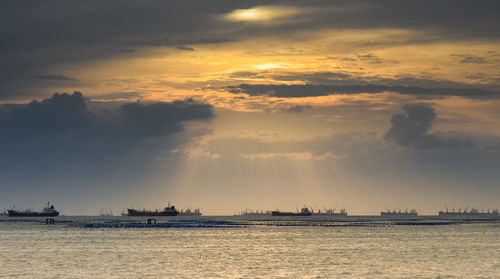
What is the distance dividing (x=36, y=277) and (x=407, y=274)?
4064 centimetres

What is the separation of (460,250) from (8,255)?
71585 millimetres

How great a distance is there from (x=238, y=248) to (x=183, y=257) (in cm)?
1942

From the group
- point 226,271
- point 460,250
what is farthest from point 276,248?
point 226,271

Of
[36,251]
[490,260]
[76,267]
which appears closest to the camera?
[76,267]

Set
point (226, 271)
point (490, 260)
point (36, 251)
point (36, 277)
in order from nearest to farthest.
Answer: point (36, 277) < point (226, 271) < point (490, 260) < point (36, 251)

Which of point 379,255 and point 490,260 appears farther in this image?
point 379,255

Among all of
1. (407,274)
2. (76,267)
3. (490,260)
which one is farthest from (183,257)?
(490,260)

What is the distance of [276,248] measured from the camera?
383 feet

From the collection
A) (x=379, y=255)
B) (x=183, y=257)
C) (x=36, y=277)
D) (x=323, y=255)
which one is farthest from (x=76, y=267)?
(x=379, y=255)

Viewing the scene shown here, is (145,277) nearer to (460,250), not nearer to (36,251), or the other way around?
(36,251)

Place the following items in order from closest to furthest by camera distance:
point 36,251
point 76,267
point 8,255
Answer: point 76,267
point 8,255
point 36,251

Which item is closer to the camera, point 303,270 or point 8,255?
point 303,270

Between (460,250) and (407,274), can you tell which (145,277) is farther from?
(460,250)

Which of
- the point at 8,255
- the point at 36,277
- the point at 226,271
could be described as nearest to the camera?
the point at 36,277
